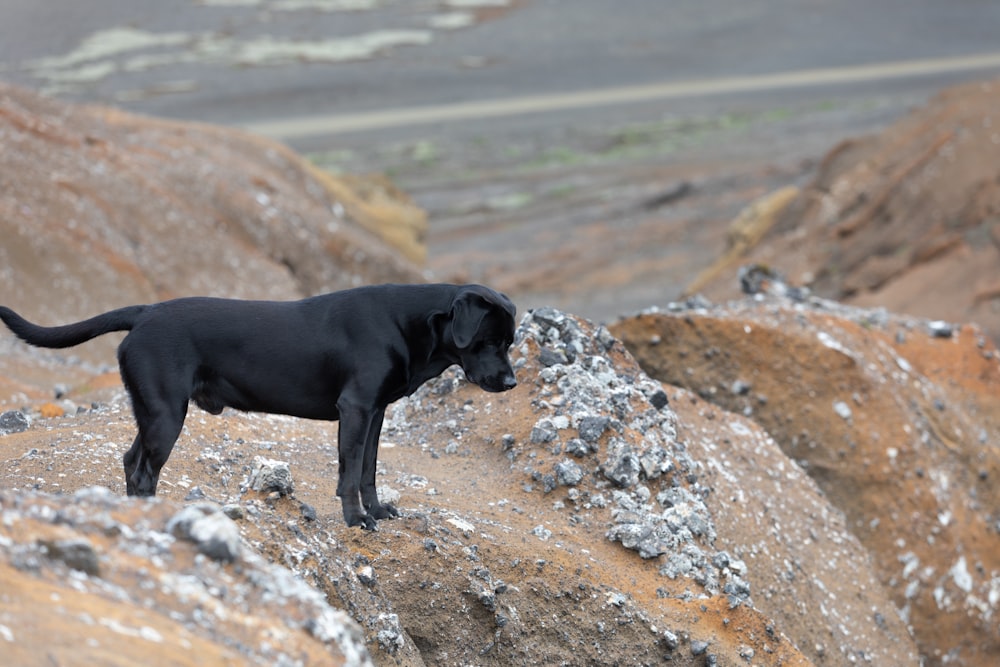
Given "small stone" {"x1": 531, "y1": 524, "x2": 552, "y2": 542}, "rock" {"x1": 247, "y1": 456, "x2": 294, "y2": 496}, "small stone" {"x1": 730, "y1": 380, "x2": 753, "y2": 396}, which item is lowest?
"small stone" {"x1": 730, "y1": 380, "x2": 753, "y2": 396}

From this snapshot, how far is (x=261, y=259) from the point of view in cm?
2105

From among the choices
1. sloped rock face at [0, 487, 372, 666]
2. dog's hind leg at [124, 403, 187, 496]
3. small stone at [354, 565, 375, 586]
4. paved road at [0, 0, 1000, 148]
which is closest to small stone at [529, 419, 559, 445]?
small stone at [354, 565, 375, 586]

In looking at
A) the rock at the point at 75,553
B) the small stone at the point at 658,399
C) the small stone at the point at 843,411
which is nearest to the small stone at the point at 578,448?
the small stone at the point at 658,399

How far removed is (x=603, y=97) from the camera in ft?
163

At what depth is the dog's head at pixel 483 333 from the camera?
613 centimetres

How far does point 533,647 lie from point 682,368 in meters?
5.20

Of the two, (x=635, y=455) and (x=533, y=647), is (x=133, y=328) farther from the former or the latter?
(x=635, y=455)

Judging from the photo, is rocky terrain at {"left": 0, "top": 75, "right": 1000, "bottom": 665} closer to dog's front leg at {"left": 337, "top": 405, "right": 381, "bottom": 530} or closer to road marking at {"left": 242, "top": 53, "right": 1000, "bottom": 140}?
dog's front leg at {"left": 337, "top": 405, "right": 381, "bottom": 530}

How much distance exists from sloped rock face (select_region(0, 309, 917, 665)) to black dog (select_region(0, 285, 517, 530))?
439mm

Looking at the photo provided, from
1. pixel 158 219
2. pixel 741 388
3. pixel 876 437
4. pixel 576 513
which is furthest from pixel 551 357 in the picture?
pixel 158 219

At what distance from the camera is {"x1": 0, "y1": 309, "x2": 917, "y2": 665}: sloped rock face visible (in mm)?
6410

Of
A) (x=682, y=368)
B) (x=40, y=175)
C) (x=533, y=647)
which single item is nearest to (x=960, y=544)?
(x=682, y=368)

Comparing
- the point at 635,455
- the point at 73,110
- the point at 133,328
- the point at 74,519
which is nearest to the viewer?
the point at 74,519

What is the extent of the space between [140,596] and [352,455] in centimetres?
209
